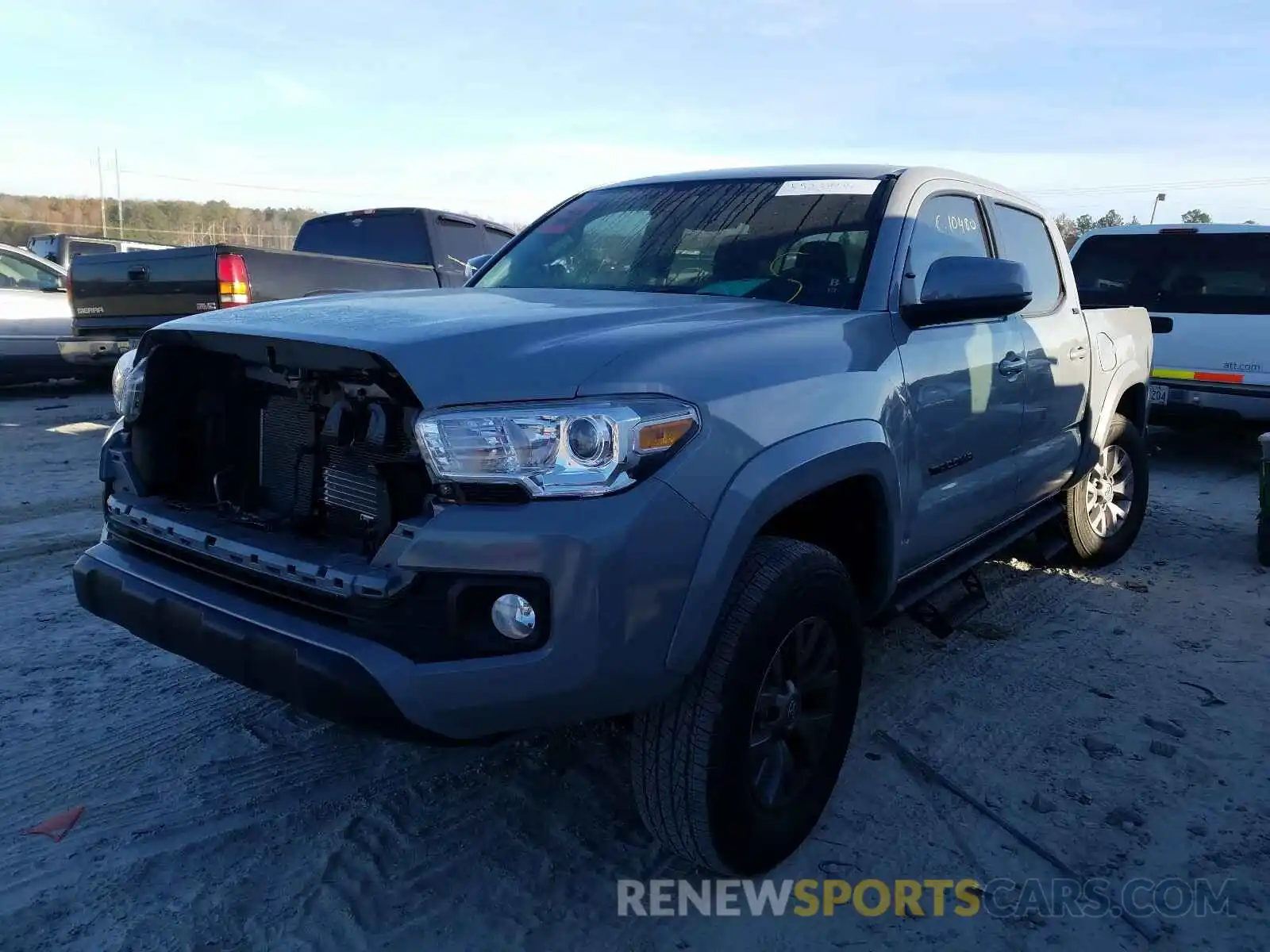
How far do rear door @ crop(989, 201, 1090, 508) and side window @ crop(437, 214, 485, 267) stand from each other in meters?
6.32

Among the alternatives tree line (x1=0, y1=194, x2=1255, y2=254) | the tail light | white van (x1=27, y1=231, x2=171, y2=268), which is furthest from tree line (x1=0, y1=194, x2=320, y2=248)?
the tail light

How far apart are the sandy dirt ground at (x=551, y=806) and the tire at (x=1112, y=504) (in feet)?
2.58

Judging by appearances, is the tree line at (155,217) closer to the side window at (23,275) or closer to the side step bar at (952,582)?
the side window at (23,275)

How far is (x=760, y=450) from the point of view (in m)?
2.32

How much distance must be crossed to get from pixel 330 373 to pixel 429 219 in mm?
7570

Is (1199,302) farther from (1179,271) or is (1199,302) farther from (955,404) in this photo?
(955,404)

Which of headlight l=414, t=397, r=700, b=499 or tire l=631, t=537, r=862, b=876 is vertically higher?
headlight l=414, t=397, r=700, b=499

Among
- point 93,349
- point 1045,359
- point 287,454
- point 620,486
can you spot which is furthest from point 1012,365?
point 93,349

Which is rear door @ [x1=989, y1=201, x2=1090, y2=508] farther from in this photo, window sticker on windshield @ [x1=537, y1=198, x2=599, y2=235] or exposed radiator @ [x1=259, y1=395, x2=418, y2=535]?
exposed radiator @ [x1=259, y1=395, x2=418, y2=535]

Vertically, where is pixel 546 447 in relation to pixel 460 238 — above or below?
below

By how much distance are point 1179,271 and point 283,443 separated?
741 cm

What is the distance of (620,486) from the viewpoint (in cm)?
206

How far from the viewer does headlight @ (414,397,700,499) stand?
6.73 feet

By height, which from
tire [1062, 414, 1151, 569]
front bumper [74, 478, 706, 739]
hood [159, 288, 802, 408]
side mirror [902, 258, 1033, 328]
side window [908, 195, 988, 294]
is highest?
side window [908, 195, 988, 294]
